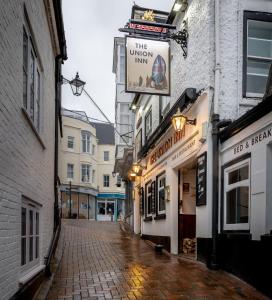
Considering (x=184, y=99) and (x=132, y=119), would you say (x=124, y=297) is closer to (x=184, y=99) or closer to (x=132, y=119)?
(x=184, y=99)

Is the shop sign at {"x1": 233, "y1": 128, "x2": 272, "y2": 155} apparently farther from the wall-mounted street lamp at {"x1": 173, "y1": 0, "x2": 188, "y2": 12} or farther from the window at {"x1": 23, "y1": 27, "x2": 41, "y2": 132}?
the wall-mounted street lamp at {"x1": 173, "y1": 0, "x2": 188, "y2": 12}

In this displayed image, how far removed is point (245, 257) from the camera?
723 centimetres

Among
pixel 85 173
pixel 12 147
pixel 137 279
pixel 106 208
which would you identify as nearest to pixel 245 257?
pixel 137 279

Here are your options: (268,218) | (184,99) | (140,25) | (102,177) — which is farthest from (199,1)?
(102,177)

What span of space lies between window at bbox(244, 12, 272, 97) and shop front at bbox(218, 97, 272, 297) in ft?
5.14

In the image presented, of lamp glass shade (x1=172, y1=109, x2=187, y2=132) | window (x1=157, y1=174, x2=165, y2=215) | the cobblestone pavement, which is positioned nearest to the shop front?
the cobblestone pavement

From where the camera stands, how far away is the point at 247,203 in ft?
25.4

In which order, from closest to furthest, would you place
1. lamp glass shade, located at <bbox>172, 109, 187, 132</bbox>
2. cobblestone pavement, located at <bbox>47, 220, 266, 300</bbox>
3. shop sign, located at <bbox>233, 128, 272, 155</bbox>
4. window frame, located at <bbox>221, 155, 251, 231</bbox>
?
cobblestone pavement, located at <bbox>47, 220, 266, 300</bbox>, shop sign, located at <bbox>233, 128, 272, 155</bbox>, window frame, located at <bbox>221, 155, 251, 231</bbox>, lamp glass shade, located at <bbox>172, 109, 187, 132</bbox>

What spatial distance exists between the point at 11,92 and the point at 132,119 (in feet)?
65.9

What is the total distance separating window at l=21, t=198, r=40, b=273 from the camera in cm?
579

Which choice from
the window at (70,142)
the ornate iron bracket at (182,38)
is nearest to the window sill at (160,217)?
the ornate iron bracket at (182,38)

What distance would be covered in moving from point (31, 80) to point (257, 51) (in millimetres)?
5521

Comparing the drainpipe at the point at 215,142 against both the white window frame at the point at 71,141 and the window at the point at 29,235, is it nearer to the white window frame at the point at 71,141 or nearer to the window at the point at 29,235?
the window at the point at 29,235

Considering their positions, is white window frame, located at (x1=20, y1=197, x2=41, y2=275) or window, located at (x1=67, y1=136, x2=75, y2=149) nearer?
white window frame, located at (x1=20, y1=197, x2=41, y2=275)
